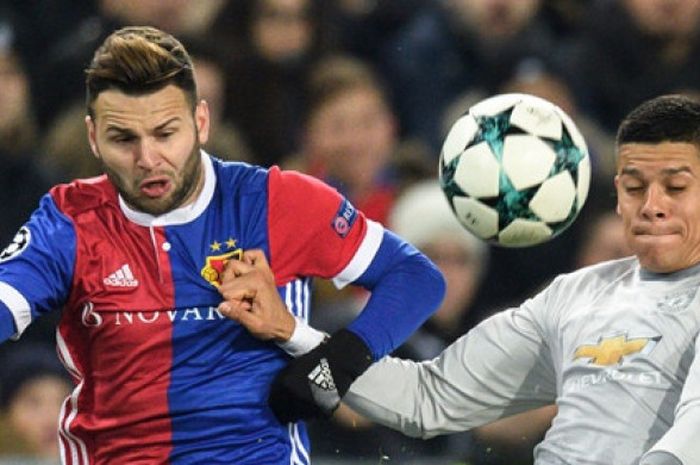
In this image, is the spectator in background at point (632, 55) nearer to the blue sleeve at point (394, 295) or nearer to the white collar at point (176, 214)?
the blue sleeve at point (394, 295)

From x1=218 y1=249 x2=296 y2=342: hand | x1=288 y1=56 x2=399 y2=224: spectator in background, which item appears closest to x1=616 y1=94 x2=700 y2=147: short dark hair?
x1=218 y1=249 x2=296 y2=342: hand

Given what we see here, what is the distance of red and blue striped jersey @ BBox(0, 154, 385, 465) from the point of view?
383 cm

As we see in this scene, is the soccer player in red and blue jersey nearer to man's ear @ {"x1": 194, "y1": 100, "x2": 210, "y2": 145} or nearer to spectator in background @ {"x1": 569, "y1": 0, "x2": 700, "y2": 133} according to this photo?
man's ear @ {"x1": 194, "y1": 100, "x2": 210, "y2": 145}

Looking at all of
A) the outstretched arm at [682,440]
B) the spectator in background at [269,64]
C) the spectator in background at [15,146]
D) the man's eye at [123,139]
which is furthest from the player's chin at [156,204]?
the spectator in background at [269,64]

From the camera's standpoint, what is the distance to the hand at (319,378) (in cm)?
378

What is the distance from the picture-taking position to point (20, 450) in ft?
20.2

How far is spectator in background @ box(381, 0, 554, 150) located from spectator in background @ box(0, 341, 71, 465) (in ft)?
5.70

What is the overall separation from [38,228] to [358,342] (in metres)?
0.81

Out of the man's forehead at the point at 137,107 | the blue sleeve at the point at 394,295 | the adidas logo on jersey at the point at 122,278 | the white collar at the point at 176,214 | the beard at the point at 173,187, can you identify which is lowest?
the blue sleeve at the point at 394,295

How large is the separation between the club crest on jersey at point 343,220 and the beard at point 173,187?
1.15 ft

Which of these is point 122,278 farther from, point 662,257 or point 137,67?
point 662,257

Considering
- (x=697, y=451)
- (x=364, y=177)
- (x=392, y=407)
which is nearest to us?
(x=697, y=451)

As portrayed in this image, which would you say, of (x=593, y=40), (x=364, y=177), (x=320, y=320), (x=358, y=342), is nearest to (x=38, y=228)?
(x=358, y=342)

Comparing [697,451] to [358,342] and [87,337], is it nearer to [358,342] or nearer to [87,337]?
[358,342]
